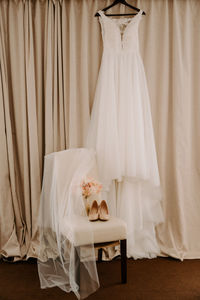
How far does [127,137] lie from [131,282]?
3.91 feet

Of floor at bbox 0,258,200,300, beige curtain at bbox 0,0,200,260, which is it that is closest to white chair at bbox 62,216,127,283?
floor at bbox 0,258,200,300

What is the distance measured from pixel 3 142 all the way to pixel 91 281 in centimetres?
150

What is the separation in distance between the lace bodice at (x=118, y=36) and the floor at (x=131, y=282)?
75.7 inches

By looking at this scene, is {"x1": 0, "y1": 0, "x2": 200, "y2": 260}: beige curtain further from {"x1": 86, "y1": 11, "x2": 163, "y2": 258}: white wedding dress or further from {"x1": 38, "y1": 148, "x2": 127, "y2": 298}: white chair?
{"x1": 38, "y1": 148, "x2": 127, "y2": 298}: white chair

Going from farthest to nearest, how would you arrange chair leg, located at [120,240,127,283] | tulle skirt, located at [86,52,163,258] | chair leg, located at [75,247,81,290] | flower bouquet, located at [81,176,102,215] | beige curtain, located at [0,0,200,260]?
beige curtain, located at [0,0,200,260], tulle skirt, located at [86,52,163,258], flower bouquet, located at [81,176,102,215], chair leg, located at [120,240,127,283], chair leg, located at [75,247,81,290]

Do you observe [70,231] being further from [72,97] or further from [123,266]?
[72,97]

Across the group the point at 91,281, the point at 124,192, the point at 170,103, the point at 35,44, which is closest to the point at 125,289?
the point at 91,281

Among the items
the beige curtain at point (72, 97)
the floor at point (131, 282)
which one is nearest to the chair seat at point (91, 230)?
the floor at point (131, 282)

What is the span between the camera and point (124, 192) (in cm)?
284

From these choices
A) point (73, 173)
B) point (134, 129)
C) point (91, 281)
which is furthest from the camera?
point (134, 129)

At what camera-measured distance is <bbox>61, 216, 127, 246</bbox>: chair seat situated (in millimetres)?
2193

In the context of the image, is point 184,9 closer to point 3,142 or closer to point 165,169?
point 165,169

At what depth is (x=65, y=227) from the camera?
231 cm

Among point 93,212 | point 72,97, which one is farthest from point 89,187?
point 72,97
